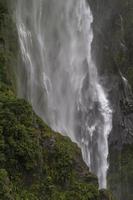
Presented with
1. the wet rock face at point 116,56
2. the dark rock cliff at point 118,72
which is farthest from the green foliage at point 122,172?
the wet rock face at point 116,56

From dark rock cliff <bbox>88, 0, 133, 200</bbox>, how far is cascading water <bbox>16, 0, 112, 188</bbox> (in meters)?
0.87

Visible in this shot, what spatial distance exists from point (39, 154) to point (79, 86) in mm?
19013

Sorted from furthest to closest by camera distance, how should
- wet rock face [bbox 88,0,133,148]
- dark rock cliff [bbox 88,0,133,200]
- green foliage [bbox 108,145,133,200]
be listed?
wet rock face [bbox 88,0,133,148] → dark rock cliff [bbox 88,0,133,200] → green foliage [bbox 108,145,133,200]

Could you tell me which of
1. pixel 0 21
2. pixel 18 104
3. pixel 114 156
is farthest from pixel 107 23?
pixel 18 104

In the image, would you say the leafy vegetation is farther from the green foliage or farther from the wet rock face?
the wet rock face

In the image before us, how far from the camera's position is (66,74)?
3131cm

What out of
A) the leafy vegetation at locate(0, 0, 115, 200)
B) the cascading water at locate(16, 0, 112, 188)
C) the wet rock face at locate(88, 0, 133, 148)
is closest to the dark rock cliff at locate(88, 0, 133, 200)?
the wet rock face at locate(88, 0, 133, 148)

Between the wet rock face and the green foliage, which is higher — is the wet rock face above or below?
above

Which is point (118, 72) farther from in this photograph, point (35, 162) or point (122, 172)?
point (35, 162)

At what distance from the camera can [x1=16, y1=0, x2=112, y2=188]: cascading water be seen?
2394 cm

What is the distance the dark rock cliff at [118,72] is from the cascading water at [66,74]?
870 millimetres

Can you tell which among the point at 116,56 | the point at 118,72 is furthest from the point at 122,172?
the point at 116,56

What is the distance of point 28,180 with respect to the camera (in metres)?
12.9

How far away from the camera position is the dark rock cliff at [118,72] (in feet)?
105
